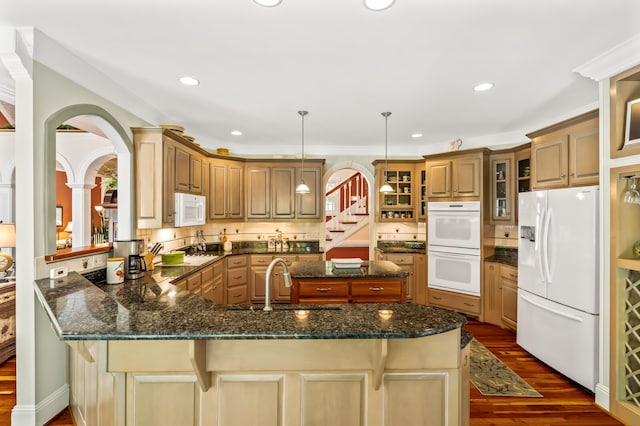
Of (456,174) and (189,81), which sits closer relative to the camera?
(189,81)

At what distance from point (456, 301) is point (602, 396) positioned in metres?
2.20

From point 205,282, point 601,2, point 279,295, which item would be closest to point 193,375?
point 205,282

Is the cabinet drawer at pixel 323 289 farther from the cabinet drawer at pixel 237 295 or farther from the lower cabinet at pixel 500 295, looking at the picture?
the lower cabinet at pixel 500 295

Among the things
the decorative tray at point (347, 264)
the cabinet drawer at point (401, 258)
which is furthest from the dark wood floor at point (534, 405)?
the cabinet drawer at point (401, 258)

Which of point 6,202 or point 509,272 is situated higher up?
point 6,202

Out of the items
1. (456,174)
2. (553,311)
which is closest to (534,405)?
(553,311)

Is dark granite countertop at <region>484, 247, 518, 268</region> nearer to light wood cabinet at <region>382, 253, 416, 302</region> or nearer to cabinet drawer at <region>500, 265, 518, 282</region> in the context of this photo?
cabinet drawer at <region>500, 265, 518, 282</region>

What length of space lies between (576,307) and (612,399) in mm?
715

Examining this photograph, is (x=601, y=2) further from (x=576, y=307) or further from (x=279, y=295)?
(x=279, y=295)

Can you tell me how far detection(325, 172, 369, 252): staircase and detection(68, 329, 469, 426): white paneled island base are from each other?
6818mm

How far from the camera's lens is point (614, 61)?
96.1 inches

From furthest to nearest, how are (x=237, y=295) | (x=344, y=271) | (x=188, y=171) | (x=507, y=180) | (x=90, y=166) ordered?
(x=90, y=166)
(x=237, y=295)
(x=507, y=180)
(x=188, y=171)
(x=344, y=271)

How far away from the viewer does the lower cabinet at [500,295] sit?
414 cm

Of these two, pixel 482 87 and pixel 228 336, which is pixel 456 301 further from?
pixel 228 336
